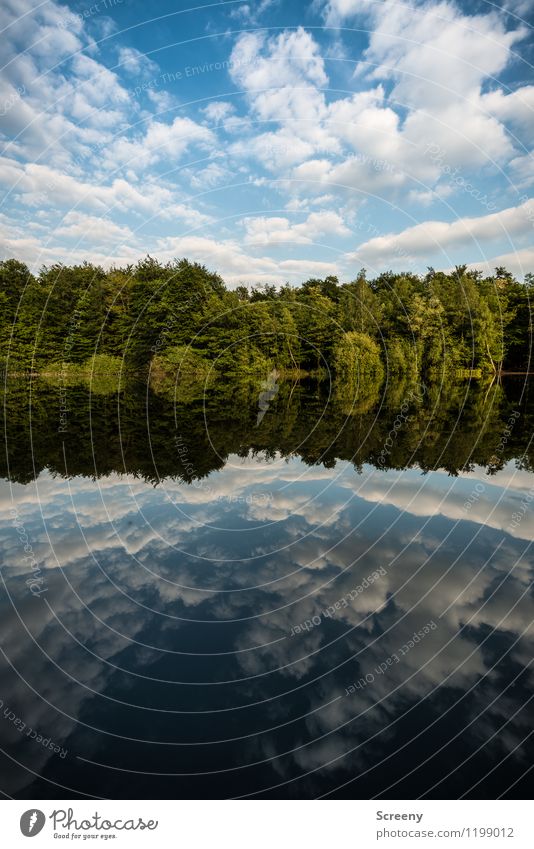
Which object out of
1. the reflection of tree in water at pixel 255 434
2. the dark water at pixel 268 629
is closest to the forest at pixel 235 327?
the reflection of tree in water at pixel 255 434

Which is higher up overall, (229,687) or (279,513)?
(279,513)

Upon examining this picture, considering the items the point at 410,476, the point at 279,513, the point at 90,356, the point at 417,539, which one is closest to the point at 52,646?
the point at 279,513

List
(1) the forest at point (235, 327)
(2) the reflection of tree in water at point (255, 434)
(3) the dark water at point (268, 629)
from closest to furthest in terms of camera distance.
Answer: (3) the dark water at point (268, 629)
(2) the reflection of tree in water at point (255, 434)
(1) the forest at point (235, 327)

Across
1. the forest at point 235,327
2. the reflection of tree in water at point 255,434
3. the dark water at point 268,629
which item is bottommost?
the dark water at point 268,629

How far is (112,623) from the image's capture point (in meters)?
8.89

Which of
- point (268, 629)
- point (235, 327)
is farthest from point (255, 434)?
point (235, 327)

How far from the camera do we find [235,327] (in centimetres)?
8012

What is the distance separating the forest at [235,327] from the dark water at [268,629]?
5980 cm

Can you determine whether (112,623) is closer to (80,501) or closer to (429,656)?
(429,656)

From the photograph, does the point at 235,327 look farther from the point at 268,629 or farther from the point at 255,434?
the point at 268,629

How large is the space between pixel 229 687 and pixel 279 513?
25.6ft

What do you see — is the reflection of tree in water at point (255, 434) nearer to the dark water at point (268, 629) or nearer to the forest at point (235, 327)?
the dark water at point (268, 629)

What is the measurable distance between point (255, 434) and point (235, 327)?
56294 mm

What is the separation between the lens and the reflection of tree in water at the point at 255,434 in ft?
66.6
